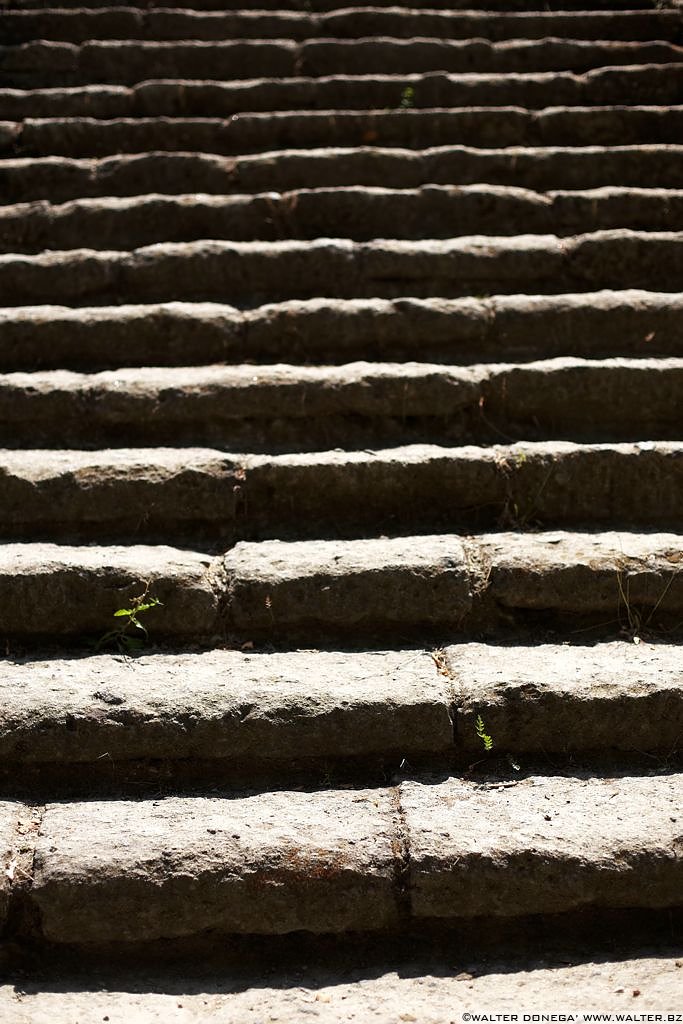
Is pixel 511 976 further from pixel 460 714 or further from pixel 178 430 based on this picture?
pixel 178 430

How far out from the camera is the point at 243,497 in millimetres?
2461

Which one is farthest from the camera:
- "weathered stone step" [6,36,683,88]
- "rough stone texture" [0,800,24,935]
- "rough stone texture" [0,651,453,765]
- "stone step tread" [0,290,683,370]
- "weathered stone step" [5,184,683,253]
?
"weathered stone step" [6,36,683,88]

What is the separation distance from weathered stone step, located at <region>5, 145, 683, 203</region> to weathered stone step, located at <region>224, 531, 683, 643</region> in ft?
5.53

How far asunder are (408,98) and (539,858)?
298cm

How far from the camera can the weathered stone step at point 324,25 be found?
13.8ft

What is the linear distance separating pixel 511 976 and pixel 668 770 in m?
0.54

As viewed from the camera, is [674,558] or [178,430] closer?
[674,558]

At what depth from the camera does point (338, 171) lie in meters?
3.45

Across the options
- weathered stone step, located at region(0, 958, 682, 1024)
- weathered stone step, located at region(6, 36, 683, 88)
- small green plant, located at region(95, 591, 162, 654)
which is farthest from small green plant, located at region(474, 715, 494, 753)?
weathered stone step, located at region(6, 36, 683, 88)

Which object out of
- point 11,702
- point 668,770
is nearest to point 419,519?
point 668,770

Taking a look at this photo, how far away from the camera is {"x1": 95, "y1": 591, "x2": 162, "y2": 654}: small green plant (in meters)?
2.20

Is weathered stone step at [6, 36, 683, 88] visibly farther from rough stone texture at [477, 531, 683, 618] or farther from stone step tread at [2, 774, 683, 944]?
stone step tread at [2, 774, 683, 944]

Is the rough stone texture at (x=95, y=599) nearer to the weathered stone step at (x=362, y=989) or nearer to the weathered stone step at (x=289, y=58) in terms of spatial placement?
the weathered stone step at (x=362, y=989)

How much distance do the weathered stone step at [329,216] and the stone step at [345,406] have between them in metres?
0.76
